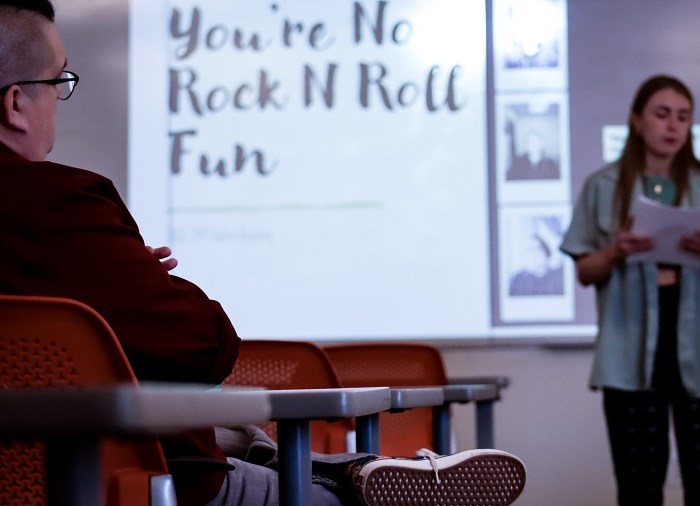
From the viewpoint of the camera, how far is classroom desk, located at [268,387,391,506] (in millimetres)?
1022

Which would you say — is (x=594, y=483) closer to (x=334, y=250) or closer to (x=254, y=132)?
(x=334, y=250)

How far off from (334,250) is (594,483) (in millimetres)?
1314

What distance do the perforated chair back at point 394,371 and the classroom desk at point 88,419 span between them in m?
2.13

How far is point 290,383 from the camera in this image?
2195 millimetres

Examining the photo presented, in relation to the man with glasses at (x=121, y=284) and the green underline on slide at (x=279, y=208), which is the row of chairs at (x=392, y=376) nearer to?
the man with glasses at (x=121, y=284)

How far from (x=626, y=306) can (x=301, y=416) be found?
2.36 metres

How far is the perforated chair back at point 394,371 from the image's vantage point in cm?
280

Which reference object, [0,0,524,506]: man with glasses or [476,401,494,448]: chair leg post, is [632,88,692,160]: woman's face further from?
[0,0,524,506]: man with glasses

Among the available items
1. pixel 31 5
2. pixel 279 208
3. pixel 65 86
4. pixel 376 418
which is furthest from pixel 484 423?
pixel 31 5

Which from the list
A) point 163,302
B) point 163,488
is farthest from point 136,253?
point 163,488

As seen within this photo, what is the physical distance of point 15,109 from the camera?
Result: 1348mm

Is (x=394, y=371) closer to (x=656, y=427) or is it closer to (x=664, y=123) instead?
(x=656, y=427)

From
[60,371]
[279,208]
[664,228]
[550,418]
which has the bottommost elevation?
[550,418]

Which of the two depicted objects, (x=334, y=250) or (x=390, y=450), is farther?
(x=334, y=250)
